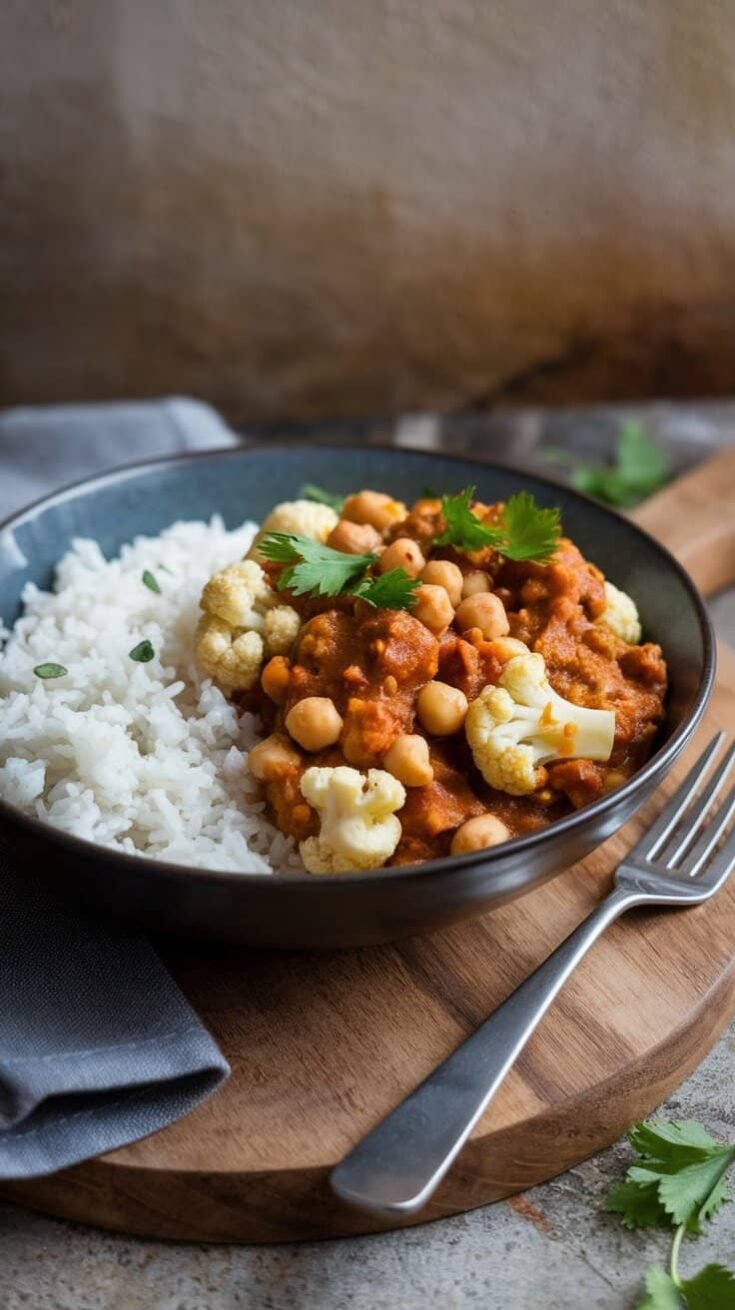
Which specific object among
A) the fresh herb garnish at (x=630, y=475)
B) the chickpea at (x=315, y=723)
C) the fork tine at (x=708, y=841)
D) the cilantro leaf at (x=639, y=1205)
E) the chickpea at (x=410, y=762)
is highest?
the chickpea at (x=410, y=762)

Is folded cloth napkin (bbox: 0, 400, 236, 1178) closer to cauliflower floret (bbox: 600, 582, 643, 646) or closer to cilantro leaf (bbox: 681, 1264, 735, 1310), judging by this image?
cilantro leaf (bbox: 681, 1264, 735, 1310)

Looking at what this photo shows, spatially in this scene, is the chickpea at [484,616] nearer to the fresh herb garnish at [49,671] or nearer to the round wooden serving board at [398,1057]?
the round wooden serving board at [398,1057]

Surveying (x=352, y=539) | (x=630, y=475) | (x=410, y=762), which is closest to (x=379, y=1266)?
(x=410, y=762)

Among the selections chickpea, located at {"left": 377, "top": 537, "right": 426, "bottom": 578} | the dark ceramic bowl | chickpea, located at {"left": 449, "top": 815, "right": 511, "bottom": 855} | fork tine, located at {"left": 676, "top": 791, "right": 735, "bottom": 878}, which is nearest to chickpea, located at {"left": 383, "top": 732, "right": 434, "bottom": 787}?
chickpea, located at {"left": 449, "top": 815, "right": 511, "bottom": 855}

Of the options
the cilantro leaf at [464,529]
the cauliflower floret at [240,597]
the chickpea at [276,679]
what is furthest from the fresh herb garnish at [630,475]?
the chickpea at [276,679]

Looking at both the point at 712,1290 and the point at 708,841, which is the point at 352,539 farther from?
the point at 712,1290
